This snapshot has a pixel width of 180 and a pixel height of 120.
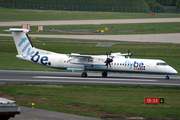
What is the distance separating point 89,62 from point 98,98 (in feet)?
39.0

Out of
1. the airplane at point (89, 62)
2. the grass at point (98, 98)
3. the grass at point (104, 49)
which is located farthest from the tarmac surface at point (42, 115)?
the grass at point (104, 49)

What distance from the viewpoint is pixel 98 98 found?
73.8 ft

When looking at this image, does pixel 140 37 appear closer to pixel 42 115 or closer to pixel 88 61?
pixel 88 61

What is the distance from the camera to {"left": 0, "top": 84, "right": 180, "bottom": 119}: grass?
1823 cm

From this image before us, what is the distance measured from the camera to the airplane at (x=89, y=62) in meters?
32.8

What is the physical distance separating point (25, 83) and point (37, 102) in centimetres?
861

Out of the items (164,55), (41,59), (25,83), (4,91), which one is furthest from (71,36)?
(4,91)

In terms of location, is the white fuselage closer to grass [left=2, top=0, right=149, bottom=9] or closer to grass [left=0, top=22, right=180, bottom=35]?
grass [left=0, top=22, right=180, bottom=35]

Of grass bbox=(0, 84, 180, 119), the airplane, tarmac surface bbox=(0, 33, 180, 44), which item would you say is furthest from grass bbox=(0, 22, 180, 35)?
grass bbox=(0, 84, 180, 119)

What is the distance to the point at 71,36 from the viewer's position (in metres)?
70.3

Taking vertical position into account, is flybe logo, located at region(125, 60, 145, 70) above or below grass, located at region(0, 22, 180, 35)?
below

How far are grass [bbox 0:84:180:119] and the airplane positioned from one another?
550 cm

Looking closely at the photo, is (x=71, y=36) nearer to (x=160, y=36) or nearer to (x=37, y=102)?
(x=160, y=36)

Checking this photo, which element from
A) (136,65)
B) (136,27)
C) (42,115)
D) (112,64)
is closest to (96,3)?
(136,27)
